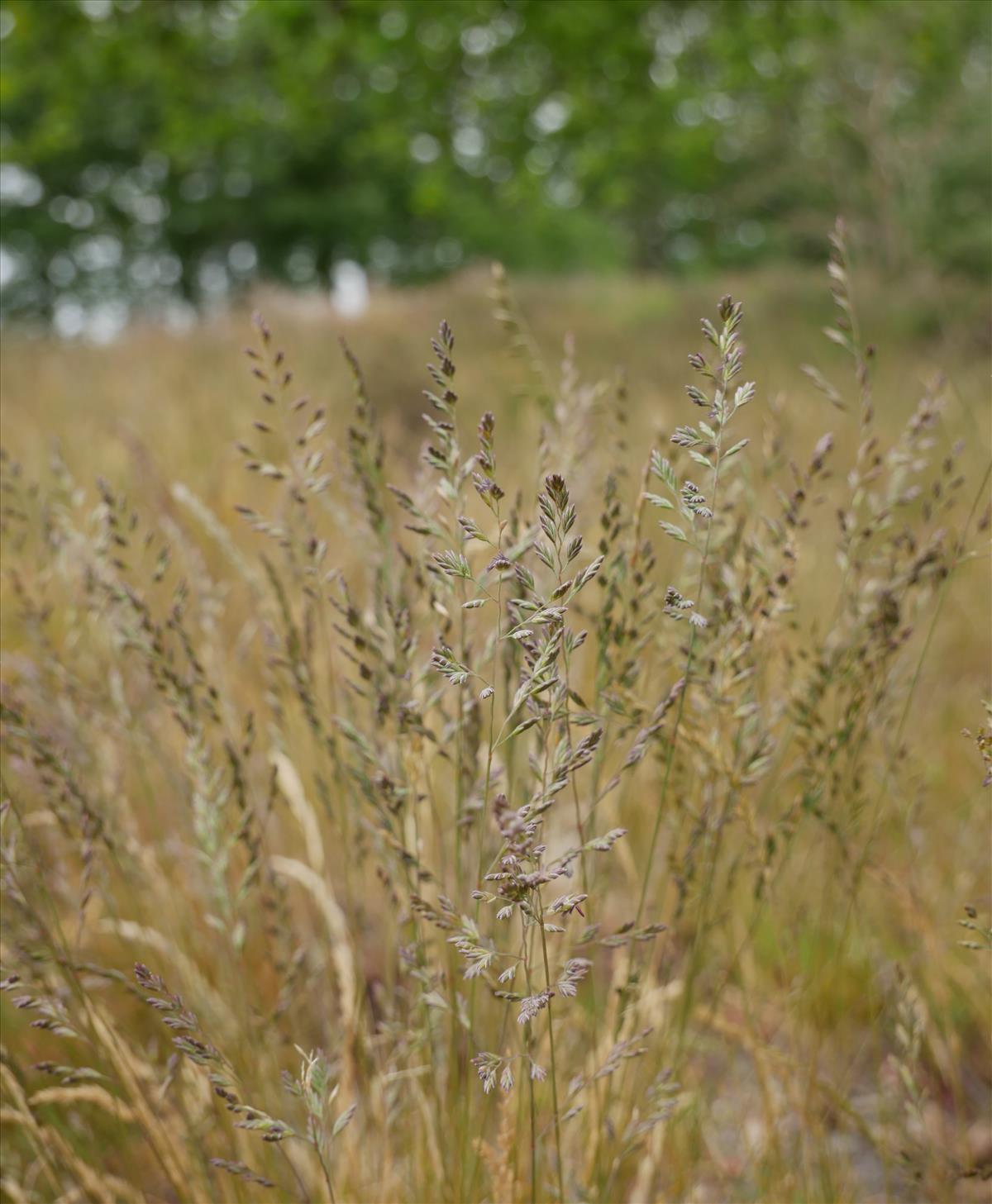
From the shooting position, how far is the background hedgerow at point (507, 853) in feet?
2.92

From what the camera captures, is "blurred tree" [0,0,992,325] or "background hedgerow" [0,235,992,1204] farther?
"blurred tree" [0,0,992,325]

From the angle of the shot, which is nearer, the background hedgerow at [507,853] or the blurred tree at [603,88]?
the background hedgerow at [507,853]

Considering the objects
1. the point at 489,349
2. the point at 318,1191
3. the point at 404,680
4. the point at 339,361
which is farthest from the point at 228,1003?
the point at 489,349

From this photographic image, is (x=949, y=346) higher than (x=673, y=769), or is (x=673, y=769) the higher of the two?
(x=949, y=346)

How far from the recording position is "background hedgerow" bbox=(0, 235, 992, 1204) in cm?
89

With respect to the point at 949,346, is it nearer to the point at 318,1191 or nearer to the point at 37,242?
the point at 318,1191

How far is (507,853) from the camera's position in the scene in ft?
2.64

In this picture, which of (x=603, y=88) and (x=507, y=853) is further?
(x=603, y=88)

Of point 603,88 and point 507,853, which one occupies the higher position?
point 603,88

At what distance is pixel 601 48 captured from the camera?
9.29m

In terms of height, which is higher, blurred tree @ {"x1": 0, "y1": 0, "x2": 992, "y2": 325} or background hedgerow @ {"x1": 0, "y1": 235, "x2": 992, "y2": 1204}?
blurred tree @ {"x1": 0, "y1": 0, "x2": 992, "y2": 325}

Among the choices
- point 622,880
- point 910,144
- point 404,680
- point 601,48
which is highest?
point 601,48

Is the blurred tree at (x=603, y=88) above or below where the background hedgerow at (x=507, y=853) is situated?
above

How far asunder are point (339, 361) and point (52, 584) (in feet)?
16.0
